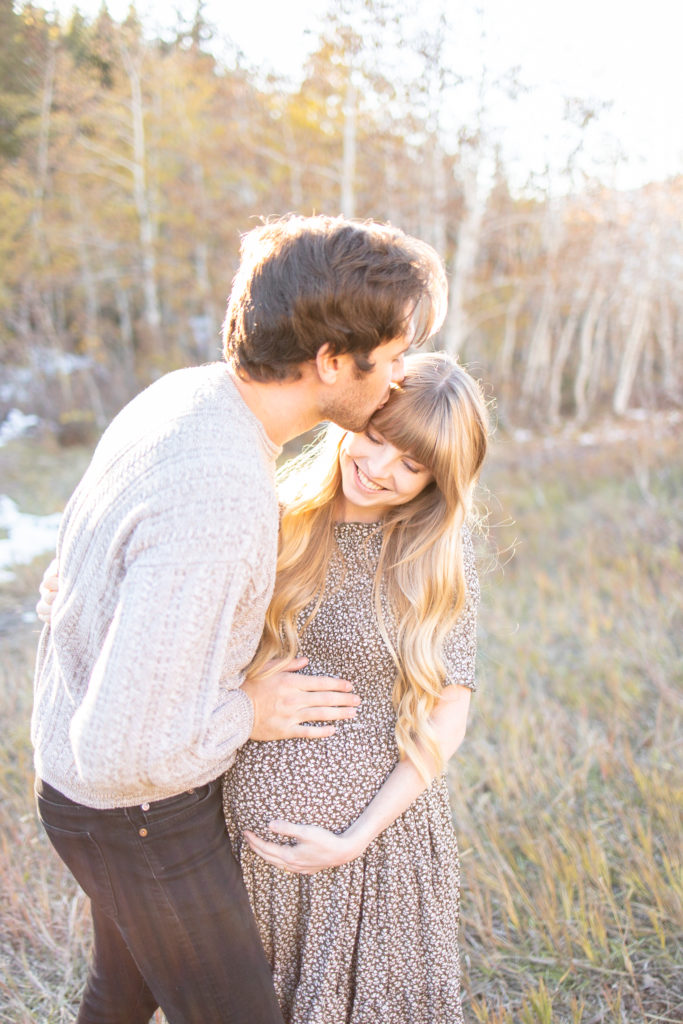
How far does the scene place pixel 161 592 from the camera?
111 cm

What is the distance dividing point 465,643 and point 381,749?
322 mm

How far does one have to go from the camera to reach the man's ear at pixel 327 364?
1.36m

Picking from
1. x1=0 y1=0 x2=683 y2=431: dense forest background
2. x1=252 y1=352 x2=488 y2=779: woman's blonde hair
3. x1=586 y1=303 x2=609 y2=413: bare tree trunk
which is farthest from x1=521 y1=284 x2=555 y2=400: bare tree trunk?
x1=252 y1=352 x2=488 y2=779: woman's blonde hair

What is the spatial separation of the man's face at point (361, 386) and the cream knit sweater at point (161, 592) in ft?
0.58

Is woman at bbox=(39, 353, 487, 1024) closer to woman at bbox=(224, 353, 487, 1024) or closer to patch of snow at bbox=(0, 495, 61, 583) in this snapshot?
woman at bbox=(224, 353, 487, 1024)

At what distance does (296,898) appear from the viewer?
179cm

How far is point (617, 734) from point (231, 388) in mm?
3227

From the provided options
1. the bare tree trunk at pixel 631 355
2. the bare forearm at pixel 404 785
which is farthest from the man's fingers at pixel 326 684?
the bare tree trunk at pixel 631 355

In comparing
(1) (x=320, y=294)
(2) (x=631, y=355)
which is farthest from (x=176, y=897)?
(2) (x=631, y=355)

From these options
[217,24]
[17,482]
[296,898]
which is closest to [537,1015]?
[296,898]

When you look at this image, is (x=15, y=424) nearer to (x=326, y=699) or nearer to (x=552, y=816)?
(x=552, y=816)

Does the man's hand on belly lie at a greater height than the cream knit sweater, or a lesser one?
lesser

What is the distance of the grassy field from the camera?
2396mm

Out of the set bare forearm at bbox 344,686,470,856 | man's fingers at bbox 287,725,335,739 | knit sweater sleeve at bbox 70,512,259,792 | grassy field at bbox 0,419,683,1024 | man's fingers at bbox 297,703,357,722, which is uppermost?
knit sweater sleeve at bbox 70,512,259,792
